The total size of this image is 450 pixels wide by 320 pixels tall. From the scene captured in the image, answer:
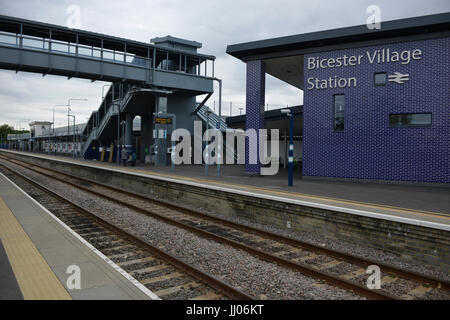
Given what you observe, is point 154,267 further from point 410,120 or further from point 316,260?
point 410,120

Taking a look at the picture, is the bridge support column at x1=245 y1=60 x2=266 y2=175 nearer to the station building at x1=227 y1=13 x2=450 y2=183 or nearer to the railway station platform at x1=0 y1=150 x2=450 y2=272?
the station building at x1=227 y1=13 x2=450 y2=183

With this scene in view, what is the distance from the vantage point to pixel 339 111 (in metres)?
18.0

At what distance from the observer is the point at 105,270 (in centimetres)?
572

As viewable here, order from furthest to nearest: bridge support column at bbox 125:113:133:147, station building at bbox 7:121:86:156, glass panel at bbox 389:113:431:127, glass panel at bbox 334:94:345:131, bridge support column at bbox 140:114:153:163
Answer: station building at bbox 7:121:86:156 < bridge support column at bbox 140:114:153:163 < bridge support column at bbox 125:113:133:147 < glass panel at bbox 334:94:345:131 < glass panel at bbox 389:113:431:127

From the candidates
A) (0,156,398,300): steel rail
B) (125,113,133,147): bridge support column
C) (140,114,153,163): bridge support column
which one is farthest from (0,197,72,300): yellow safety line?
(140,114,153,163): bridge support column

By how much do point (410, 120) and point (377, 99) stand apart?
→ 1925 millimetres

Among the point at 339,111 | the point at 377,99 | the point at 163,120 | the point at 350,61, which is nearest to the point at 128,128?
the point at 163,120

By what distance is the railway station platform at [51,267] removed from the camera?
4.73 meters

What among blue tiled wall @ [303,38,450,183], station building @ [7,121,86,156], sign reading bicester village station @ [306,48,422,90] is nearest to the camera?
blue tiled wall @ [303,38,450,183]

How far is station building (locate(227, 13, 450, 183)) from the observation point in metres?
15.2

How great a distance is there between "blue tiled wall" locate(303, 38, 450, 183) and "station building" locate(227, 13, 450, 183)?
0.13 feet

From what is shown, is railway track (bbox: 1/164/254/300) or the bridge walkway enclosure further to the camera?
the bridge walkway enclosure

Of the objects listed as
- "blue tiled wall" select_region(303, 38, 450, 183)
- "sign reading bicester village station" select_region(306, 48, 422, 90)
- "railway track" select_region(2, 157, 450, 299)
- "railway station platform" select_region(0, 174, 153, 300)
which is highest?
"sign reading bicester village station" select_region(306, 48, 422, 90)
